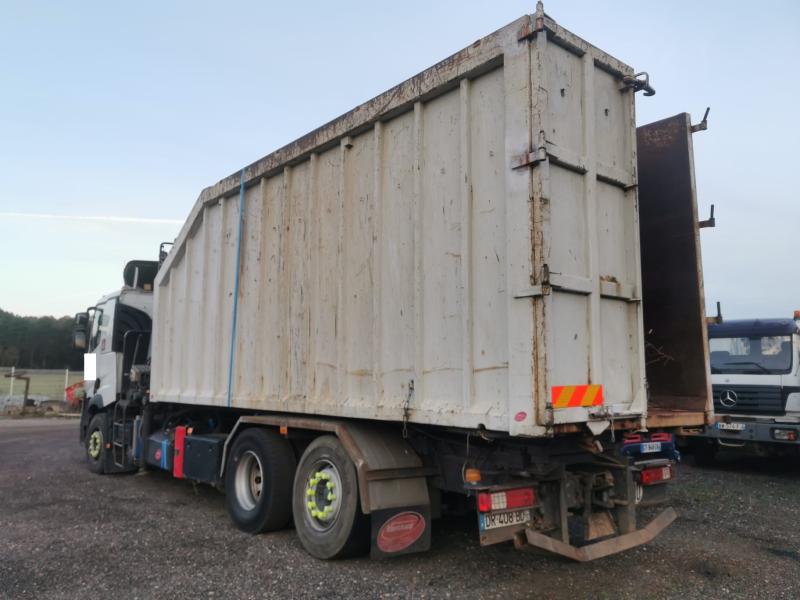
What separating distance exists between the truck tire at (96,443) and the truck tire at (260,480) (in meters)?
3.84

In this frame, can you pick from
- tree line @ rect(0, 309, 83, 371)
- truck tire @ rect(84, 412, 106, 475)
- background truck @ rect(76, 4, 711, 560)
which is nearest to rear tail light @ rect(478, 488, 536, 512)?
background truck @ rect(76, 4, 711, 560)

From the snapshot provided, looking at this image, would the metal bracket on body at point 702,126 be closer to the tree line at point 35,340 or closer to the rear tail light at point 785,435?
the rear tail light at point 785,435

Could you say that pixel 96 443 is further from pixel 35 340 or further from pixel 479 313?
pixel 35 340

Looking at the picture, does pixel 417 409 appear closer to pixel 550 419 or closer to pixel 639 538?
pixel 550 419

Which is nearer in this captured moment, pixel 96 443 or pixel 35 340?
pixel 96 443

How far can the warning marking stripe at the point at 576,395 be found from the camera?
3709 mm

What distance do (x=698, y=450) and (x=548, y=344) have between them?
25.0 ft

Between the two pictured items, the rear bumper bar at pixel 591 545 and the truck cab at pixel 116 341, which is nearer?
the rear bumper bar at pixel 591 545

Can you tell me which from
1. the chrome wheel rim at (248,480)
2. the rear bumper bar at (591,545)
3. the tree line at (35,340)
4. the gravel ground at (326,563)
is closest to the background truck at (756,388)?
the gravel ground at (326,563)

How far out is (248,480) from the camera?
6.19m

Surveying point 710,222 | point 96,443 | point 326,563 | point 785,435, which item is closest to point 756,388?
point 785,435

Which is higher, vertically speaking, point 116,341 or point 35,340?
point 35,340

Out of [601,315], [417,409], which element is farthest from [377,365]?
[601,315]

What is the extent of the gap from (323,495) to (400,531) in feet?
2.76
